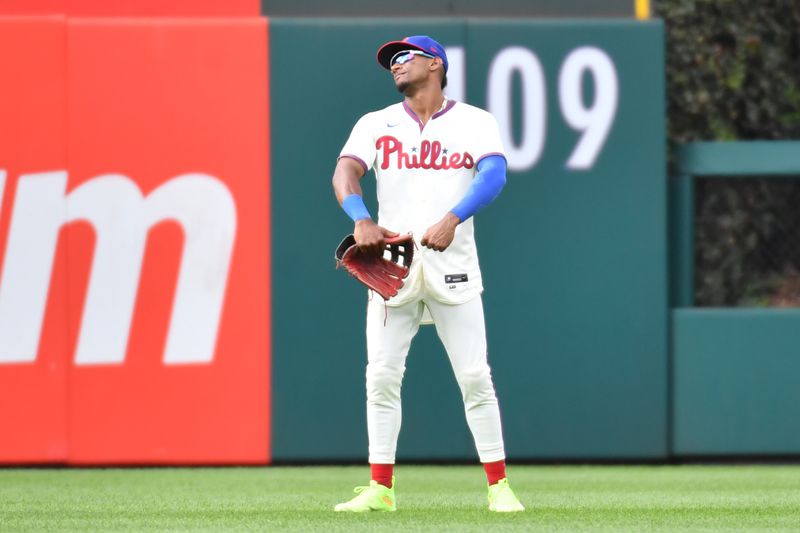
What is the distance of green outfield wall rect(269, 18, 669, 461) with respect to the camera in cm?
913

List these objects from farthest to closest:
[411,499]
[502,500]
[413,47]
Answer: [411,499]
[413,47]
[502,500]

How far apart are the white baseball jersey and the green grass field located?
0.94 metres

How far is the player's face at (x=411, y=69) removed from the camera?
6.13 metres

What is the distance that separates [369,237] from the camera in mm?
5789

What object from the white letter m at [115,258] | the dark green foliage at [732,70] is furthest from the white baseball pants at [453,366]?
the dark green foliage at [732,70]

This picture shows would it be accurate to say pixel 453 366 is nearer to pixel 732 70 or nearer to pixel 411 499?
pixel 411 499

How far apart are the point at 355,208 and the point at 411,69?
2.15 ft

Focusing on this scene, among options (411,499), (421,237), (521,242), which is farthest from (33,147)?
(421,237)

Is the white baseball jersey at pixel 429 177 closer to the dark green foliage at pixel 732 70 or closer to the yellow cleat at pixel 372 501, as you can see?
the yellow cleat at pixel 372 501

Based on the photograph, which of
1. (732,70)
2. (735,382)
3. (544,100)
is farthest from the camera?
(732,70)

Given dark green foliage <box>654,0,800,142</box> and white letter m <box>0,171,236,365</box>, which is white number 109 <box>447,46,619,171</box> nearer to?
white letter m <box>0,171,236,365</box>

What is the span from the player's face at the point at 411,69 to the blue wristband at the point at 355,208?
532 mm

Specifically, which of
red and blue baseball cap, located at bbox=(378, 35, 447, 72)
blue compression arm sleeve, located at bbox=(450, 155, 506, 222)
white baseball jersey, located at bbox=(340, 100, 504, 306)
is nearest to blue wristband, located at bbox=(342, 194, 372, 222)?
white baseball jersey, located at bbox=(340, 100, 504, 306)

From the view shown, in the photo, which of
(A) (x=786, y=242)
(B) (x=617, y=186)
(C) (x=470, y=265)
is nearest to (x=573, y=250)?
(B) (x=617, y=186)
